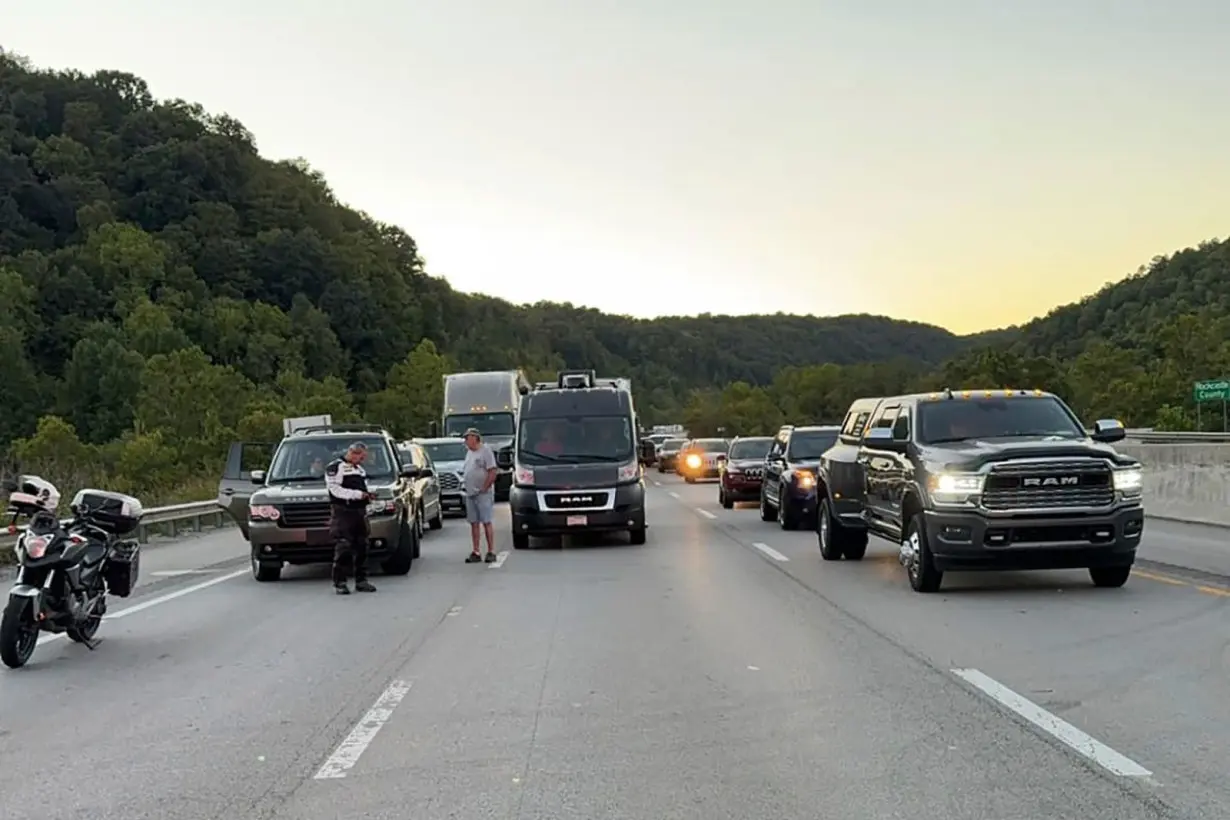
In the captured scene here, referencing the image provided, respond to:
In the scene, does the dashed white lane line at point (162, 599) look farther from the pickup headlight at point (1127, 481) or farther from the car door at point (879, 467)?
the pickup headlight at point (1127, 481)

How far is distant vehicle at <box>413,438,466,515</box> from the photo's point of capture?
29.0m

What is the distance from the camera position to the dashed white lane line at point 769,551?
17.4 m

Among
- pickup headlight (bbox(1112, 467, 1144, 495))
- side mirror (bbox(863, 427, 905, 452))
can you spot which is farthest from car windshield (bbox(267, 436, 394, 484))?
pickup headlight (bbox(1112, 467, 1144, 495))

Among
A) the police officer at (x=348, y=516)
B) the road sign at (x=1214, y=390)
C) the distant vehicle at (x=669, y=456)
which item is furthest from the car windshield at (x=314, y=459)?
the distant vehicle at (x=669, y=456)

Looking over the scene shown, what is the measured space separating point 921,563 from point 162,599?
8235 mm

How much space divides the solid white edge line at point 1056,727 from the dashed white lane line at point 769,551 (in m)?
8.67

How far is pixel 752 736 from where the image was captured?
23.0ft

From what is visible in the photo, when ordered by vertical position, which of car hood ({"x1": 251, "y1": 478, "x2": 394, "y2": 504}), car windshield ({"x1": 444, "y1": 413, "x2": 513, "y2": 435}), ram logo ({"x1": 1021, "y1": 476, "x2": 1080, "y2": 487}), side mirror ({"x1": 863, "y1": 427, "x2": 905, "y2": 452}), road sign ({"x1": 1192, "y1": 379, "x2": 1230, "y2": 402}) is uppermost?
road sign ({"x1": 1192, "y1": 379, "x2": 1230, "y2": 402})

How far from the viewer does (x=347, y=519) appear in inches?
569

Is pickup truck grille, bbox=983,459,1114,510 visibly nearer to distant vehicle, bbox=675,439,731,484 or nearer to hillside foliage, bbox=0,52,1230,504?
distant vehicle, bbox=675,439,731,484

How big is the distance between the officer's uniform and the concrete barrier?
13883mm

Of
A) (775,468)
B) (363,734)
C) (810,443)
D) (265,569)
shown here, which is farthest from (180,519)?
(363,734)

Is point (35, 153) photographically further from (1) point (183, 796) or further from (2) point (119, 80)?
(1) point (183, 796)

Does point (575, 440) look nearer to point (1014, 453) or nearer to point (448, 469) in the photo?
point (448, 469)
